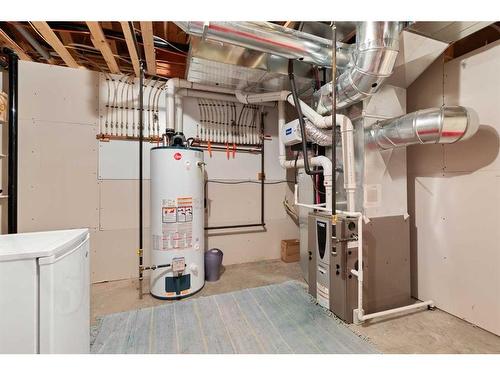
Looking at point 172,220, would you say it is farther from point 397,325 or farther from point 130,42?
point 397,325

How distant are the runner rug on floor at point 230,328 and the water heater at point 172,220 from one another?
0.21 m

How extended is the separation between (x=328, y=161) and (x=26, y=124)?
3416 mm

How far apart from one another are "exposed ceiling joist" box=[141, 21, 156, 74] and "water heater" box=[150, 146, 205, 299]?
951 millimetres

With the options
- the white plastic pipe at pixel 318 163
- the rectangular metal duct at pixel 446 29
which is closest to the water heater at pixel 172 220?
the white plastic pipe at pixel 318 163

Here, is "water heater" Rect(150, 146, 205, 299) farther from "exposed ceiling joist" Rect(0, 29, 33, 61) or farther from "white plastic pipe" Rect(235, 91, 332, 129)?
"exposed ceiling joist" Rect(0, 29, 33, 61)

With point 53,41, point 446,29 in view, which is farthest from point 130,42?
point 446,29

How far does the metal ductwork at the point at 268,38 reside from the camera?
1723mm

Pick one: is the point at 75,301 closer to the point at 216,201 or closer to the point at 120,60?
the point at 216,201

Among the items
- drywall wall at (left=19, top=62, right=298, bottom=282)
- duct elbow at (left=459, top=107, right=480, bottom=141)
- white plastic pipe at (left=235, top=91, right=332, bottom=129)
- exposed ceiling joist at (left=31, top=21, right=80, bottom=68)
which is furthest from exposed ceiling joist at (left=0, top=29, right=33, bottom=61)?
duct elbow at (left=459, top=107, right=480, bottom=141)

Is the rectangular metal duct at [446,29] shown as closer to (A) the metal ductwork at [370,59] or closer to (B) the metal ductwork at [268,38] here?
(A) the metal ductwork at [370,59]

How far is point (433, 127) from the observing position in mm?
1814

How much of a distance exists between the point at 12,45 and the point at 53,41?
2.14 ft

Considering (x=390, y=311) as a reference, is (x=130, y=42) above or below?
above

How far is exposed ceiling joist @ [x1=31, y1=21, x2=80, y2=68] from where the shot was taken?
6.14ft
